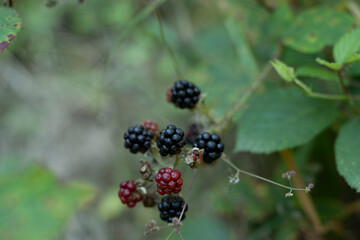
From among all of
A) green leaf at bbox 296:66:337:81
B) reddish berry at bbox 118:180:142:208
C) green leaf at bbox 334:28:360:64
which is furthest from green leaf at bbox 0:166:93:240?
green leaf at bbox 334:28:360:64

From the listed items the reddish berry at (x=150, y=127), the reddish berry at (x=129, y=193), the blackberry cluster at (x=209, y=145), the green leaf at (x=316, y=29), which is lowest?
the blackberry cluster at (x=209, y=145)

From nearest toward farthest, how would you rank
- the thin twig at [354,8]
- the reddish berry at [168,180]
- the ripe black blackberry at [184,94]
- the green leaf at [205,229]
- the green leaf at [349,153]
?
the reddish berry at [168,180] → the green leaf at [349,153] → the ripe black blackberry at [184,94] → the thin twig at [354,8] → the green leaf at [205,229]

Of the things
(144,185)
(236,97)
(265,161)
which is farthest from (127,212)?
(144,185)

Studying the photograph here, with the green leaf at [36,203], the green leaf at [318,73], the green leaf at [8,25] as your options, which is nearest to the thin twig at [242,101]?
the green leaf at [318,73]

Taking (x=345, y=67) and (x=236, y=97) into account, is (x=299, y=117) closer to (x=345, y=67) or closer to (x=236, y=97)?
(x=345, y=67)

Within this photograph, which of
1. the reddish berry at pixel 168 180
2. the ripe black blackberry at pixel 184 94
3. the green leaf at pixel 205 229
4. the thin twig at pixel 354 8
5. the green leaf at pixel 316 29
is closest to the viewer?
the reddish berry at pixel 168 180

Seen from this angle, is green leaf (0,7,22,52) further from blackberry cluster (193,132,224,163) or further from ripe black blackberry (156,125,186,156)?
blackberry cluster (193,132,224,163)

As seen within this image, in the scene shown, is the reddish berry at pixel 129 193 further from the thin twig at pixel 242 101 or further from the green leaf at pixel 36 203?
the green leaf at pixel 36 203

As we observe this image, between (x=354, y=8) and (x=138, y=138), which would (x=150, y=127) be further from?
(x=354, y=8)

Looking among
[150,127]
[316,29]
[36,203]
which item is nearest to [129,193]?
[150,127]
